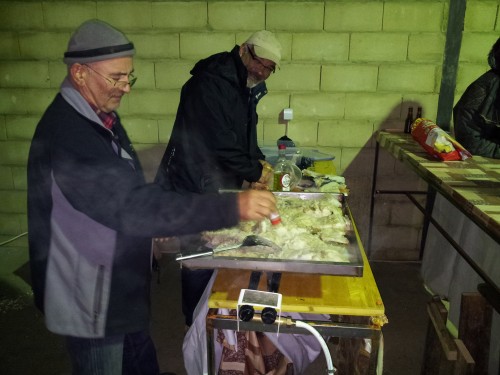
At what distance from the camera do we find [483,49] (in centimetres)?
391

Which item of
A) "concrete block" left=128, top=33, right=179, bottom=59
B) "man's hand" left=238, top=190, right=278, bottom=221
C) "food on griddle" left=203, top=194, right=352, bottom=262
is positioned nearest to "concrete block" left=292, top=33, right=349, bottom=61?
"concrete block" left=128, top=33, right=179, bottom=59

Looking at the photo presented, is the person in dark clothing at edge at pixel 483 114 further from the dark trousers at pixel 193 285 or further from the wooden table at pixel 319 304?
the dark trousers at pixel 193 285

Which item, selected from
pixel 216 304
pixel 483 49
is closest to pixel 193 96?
pixel 216 304

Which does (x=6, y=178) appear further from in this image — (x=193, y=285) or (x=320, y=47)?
(x=320, y=47)

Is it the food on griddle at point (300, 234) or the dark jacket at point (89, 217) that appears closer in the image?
the dark jacket at point (89, 217)

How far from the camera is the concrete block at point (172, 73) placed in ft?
13.4

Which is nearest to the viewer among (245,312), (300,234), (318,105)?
(245,312)

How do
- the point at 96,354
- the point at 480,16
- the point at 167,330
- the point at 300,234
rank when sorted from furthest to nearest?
the point at 480,16
the point at 167,330
the point at 300,234
the point at 96,354

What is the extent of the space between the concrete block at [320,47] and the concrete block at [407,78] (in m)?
0.43

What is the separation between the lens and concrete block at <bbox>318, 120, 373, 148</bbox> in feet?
13.7

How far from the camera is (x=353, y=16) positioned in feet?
12.8

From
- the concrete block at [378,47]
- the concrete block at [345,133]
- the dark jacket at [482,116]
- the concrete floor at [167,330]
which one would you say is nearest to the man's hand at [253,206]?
the concrete floor at [167,330]

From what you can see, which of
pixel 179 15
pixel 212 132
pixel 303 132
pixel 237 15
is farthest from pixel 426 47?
pixel 212 132

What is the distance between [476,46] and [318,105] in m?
1.58
